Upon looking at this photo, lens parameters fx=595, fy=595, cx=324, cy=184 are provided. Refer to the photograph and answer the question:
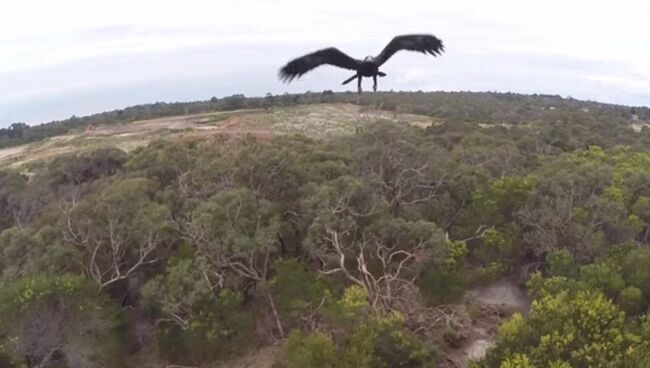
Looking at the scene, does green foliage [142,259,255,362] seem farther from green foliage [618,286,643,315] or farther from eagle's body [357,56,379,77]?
green foliage [618,286,643,315]

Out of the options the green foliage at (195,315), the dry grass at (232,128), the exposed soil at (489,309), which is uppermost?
the dry grass at (232,128)

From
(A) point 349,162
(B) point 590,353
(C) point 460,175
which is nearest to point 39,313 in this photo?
(A) point 349,162

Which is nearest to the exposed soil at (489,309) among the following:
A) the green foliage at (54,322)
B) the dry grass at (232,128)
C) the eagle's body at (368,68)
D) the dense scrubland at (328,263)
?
the dense scrubland at (328,263)

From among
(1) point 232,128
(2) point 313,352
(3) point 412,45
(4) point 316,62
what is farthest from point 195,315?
(1) point 232,128

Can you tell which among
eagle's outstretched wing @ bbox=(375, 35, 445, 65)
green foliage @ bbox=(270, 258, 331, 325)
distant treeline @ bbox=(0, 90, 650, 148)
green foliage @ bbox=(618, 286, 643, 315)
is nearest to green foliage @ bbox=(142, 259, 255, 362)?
green foliage @ bbox=(270, 258, 331, 325)

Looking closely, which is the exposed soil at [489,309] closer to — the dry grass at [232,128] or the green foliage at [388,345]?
the green foliage at [388,345]

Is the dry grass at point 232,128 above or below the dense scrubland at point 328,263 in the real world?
above
